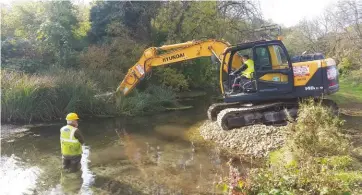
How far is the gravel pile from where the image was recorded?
7957mm

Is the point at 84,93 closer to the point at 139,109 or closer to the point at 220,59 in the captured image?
the point at 139,109

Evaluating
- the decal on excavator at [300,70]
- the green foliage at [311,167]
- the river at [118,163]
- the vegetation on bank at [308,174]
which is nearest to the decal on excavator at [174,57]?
the river at [118,163]

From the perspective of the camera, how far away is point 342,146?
20.8 feet

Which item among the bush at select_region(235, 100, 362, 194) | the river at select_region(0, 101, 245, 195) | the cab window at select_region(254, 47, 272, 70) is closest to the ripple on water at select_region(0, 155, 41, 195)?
the river at select_region(0, 101, 245, 195)

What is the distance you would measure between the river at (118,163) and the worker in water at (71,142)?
0.86ft

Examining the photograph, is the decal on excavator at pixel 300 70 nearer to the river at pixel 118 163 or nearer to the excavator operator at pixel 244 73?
the excavator operator at pixel 244 73

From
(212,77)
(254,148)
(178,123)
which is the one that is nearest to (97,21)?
(212,77)

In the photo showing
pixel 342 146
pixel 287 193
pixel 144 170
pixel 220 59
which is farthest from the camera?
pixel 220 59

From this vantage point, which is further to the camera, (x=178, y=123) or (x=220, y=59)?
(x=178, y=123)

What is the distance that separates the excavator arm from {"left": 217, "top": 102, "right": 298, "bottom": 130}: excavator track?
1341mm

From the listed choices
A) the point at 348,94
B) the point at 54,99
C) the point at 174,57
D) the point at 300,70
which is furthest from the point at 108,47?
the point at 348,94

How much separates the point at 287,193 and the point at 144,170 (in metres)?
4.08

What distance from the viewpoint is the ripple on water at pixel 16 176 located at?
21.7 ft

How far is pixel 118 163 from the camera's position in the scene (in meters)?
8.05
